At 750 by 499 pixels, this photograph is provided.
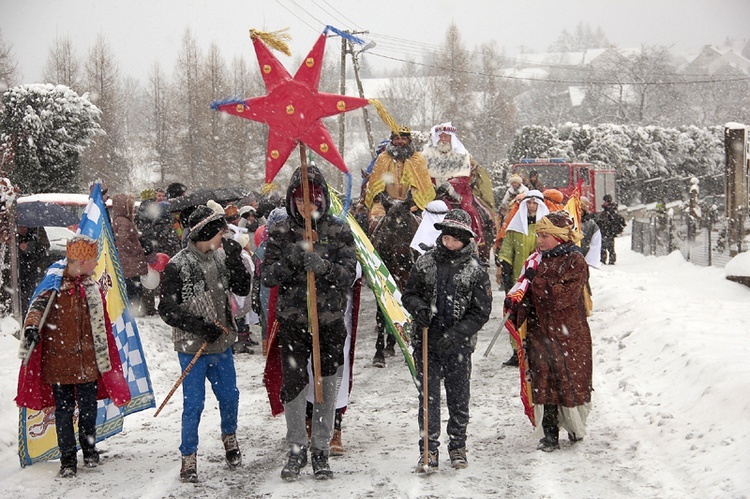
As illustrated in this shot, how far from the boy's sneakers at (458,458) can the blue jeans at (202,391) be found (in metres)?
1.59

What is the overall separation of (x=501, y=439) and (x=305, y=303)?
2.10 m

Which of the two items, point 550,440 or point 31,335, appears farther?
point 550,440

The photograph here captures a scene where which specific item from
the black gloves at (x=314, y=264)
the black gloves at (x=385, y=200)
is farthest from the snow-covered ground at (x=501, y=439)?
the black gloves at (x=385, y=200)

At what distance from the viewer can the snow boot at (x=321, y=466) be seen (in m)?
5.56

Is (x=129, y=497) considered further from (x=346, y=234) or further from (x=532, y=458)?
(x=532, y=458)

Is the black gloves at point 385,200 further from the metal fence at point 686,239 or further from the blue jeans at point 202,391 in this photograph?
the metal fence at point 686,239

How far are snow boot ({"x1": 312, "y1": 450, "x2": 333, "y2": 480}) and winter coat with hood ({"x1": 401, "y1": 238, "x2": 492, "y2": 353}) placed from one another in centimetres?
107

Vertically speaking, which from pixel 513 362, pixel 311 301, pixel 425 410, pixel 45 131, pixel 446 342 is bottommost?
pixel 513 362

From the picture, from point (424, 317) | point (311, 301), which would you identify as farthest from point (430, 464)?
point (311, 301)

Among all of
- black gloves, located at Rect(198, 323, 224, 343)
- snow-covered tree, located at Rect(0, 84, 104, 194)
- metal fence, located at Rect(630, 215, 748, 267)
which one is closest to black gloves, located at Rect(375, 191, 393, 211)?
black gloves, located at Rect(198, 323, 224, 343)

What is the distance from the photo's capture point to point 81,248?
5.80 meters

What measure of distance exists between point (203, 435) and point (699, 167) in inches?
1963

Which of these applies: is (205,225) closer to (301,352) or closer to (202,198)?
(301,352)

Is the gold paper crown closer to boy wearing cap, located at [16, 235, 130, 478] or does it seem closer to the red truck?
boy wearing cap, located at [16, 235, 130, 478]
